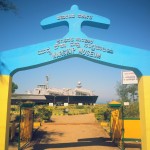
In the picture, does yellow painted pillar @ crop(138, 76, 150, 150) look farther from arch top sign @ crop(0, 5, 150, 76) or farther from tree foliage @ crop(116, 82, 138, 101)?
tree foliage @ crop(116, 82, 138, 101)

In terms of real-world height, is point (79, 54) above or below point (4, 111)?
above

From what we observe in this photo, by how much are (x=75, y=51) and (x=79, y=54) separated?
192 mm

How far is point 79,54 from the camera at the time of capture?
27.1ft

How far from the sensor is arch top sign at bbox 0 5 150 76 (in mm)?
8216

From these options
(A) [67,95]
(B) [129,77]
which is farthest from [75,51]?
(A) [67,95]

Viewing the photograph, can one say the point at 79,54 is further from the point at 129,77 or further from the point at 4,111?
the point at 129,77

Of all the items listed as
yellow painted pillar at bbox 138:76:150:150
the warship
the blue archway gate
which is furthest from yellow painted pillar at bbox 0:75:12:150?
the warship

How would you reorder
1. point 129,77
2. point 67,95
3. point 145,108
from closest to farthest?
point 145,108 → point 129,77 → point 67,95

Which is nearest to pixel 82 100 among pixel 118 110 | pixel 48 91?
pixel 48 91

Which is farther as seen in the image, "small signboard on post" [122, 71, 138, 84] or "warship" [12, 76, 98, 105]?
"warship" [12, 76, 98, 105]

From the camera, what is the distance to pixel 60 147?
430 inches

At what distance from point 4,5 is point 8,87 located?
199 inches

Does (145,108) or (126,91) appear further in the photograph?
(126,91)

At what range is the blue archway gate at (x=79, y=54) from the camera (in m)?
8.09
